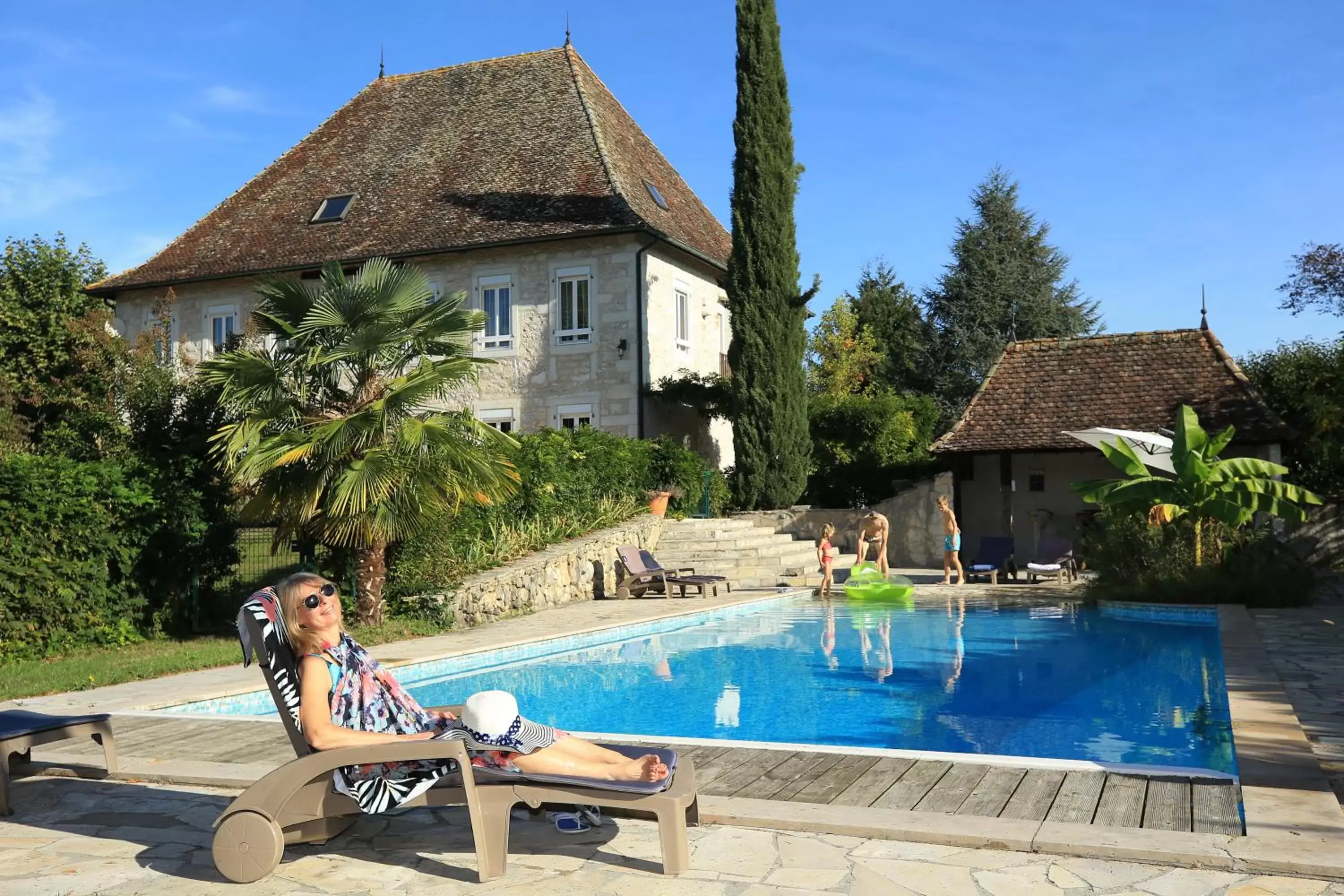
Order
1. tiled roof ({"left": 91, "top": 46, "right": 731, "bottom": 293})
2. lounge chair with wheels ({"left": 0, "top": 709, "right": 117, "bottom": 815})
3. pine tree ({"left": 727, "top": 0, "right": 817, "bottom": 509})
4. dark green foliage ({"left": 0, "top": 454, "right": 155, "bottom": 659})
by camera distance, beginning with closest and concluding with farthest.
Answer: lounge chair with wheels ({"left": 0, "top": 709, "right": 117, "bottom": 815}), dark green foliage ({"left": 0, "top": 454, "right": 155, "bottom": 659}), pine tree ({"left": 727, "top": 0, "right": 817, "bottom": 509}), tiled roof ({"left": 91, "top": 46, "right": 731, "bottom": 293})

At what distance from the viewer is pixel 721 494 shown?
84.8 ft

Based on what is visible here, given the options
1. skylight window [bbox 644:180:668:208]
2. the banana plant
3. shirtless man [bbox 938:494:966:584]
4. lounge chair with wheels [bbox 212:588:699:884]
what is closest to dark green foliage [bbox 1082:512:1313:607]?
the banana plant

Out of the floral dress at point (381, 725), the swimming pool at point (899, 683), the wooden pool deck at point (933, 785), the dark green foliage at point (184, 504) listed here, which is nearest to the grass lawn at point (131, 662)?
the dark green foliage at point (184, 504)

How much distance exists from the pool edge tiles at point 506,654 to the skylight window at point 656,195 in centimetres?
1211

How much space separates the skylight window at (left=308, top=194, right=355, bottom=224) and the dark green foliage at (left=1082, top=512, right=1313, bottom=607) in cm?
1993

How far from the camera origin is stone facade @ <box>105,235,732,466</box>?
2575 cm

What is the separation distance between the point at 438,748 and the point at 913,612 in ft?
45.1

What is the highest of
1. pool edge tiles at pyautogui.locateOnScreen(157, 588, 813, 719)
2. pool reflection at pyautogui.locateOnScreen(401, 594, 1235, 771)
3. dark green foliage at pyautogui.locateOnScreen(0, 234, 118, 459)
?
dark green foliage at pyautogui.locateOnScreen(0, 234, 118, 459)

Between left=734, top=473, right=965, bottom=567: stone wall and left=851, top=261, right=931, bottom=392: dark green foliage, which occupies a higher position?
left=851, top=261, right=931, bottom=392: dark green foliage

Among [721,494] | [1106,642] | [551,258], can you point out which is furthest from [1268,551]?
[551,258]

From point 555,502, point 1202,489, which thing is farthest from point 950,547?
point 555,502

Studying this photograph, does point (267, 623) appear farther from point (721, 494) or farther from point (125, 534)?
point (721, 494)

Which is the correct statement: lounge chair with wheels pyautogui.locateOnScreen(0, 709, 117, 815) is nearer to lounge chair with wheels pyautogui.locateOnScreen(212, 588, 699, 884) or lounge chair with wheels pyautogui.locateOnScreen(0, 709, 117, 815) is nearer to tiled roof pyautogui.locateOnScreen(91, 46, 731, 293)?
lounge chair with wheels pyautogui.locateOnScreen(212, 588, 699, 884)

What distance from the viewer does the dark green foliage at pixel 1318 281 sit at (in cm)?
2853
